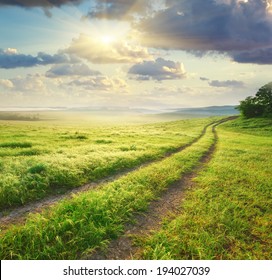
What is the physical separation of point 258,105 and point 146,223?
303 ft

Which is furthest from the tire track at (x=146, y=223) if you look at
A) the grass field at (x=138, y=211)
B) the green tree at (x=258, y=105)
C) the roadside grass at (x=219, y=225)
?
the green tree at (x=258, y=105)

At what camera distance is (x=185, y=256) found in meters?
6.71

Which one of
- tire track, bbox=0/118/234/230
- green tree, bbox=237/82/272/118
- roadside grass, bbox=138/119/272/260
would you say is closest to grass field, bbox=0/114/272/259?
roadside grass, bbox=138/119/272/260

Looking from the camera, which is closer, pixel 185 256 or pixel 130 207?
pixel 185 256

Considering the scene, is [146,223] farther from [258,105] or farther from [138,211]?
[258,105]

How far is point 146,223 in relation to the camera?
27.6 ft

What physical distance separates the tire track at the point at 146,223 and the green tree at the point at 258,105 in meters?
84.4

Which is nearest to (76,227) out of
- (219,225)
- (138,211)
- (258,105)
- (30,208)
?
(138,211)

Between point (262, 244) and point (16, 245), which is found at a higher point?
point (16, 245)

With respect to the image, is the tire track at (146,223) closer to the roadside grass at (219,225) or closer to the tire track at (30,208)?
the roadside grass at (219,225)
